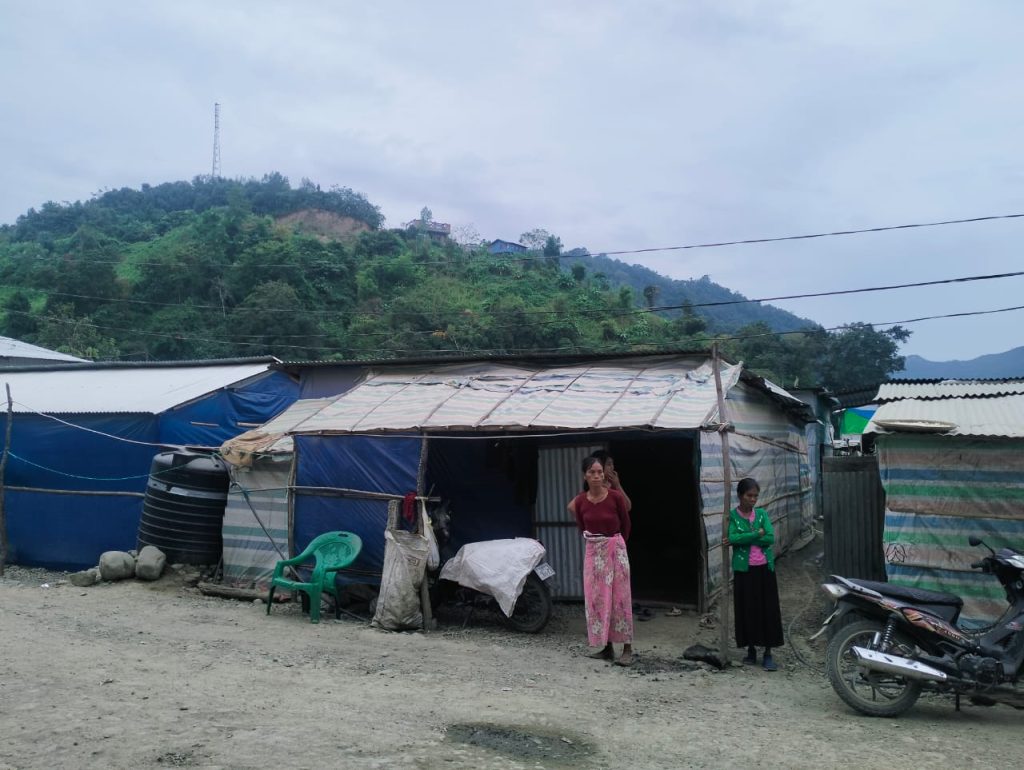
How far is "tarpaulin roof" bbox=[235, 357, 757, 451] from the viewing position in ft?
25.6

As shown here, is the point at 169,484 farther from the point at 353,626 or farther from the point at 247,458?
the point at 353,626

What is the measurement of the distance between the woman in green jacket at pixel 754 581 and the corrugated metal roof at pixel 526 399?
0.92m

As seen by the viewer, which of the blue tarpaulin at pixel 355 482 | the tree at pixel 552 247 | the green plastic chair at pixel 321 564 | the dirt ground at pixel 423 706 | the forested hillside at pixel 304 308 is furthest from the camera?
the tree at pixel 552 247

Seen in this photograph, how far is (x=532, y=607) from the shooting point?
26.2ft

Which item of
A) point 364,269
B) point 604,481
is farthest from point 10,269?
point 604,481

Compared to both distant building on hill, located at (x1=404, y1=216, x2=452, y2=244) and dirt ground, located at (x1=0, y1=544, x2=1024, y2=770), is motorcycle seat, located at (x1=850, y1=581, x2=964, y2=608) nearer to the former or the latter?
dirt ground, located at (x1=0, y1=544, x2=1024, y2=770)

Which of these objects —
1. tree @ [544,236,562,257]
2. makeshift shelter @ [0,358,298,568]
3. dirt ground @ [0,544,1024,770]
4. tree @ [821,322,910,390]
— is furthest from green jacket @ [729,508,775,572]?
tree @ [544,236,562,257]

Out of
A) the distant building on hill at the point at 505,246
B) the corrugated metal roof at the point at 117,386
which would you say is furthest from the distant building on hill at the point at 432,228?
the corrugated metal roof at the point at 117,386

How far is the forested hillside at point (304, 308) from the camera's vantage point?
32.5 meters

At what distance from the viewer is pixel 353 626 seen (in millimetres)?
8125

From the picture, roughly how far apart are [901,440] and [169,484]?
27.7 ft

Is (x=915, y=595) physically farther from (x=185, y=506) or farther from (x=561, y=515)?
(x=185, y=506)

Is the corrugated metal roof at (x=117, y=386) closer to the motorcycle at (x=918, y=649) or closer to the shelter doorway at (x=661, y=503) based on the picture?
the shelter doorway at (x=661, y=503)

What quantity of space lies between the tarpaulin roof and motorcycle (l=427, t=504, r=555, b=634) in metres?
1.21
